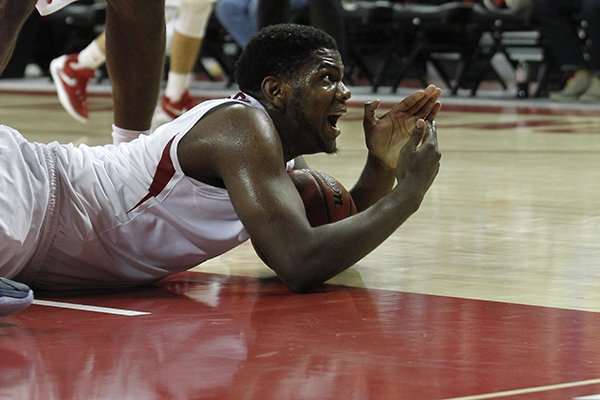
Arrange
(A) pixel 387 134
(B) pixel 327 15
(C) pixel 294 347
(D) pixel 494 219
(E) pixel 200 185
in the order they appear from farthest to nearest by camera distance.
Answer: (B) pixel 327 15
(D) pixel 494 219
(A) pixel 387 134
(E) pixel 200 185
(C) pixel 294 347

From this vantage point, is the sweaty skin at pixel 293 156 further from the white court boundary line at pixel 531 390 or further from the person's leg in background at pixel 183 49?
the person's leg in background at pixel 183 49

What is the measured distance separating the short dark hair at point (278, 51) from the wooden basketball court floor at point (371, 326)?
0.42 m

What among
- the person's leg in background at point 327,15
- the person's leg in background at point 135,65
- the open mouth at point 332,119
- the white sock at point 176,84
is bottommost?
the white sock at point 176,84

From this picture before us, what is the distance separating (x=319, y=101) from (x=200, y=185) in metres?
0.30

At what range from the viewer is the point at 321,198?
9.89 feet

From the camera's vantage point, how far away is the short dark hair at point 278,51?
9.64 ft

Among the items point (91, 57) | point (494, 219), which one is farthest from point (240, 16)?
point (494, 219)

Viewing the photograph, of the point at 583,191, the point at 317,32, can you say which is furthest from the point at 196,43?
the point at 317,32

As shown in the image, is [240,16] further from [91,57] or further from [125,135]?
[125,135]

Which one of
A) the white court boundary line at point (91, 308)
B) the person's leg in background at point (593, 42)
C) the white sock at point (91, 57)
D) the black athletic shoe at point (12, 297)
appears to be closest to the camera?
the black athletic shoe at point (12, 297)

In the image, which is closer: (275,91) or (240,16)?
(275,91)

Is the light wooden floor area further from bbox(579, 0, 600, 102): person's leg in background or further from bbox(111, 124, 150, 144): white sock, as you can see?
bbox(579, 0, 600, 102): person's leg in background

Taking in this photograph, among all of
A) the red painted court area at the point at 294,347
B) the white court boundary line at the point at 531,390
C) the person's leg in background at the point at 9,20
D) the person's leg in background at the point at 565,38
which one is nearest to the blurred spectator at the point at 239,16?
the person's leg in background at the point at 565,38

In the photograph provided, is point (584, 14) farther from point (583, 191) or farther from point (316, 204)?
point (316, 204)
